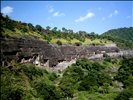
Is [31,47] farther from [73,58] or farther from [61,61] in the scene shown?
[73,58]

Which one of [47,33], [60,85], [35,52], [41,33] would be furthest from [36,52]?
[47,33]

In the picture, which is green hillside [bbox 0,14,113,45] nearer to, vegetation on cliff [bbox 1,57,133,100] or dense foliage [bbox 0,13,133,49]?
dense foliage [bbox 0,13,133,49]

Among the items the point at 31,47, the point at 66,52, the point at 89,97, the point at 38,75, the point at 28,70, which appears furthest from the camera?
the point at 66,52

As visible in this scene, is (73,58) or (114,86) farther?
(73,58)

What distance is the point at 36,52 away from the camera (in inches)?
1693

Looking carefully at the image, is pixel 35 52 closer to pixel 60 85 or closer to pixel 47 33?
pixel 60 85

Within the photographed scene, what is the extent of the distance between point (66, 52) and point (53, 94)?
3092 centimetres

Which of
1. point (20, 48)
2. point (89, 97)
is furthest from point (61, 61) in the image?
point (89, 97)

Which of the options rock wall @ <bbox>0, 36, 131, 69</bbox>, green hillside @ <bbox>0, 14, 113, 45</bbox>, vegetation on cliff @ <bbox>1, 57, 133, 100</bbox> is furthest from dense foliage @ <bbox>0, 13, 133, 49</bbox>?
vegetation on cliff @ <bbox>1, 57, 133, 100</bbox>

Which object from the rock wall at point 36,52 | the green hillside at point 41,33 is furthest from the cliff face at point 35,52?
the green hillside at point 41,33

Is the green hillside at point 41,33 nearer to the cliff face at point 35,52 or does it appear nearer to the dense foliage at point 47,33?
the dense foliage at point 47,33

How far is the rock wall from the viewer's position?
110 ft

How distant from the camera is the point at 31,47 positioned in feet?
136

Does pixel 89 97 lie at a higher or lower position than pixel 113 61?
lower
